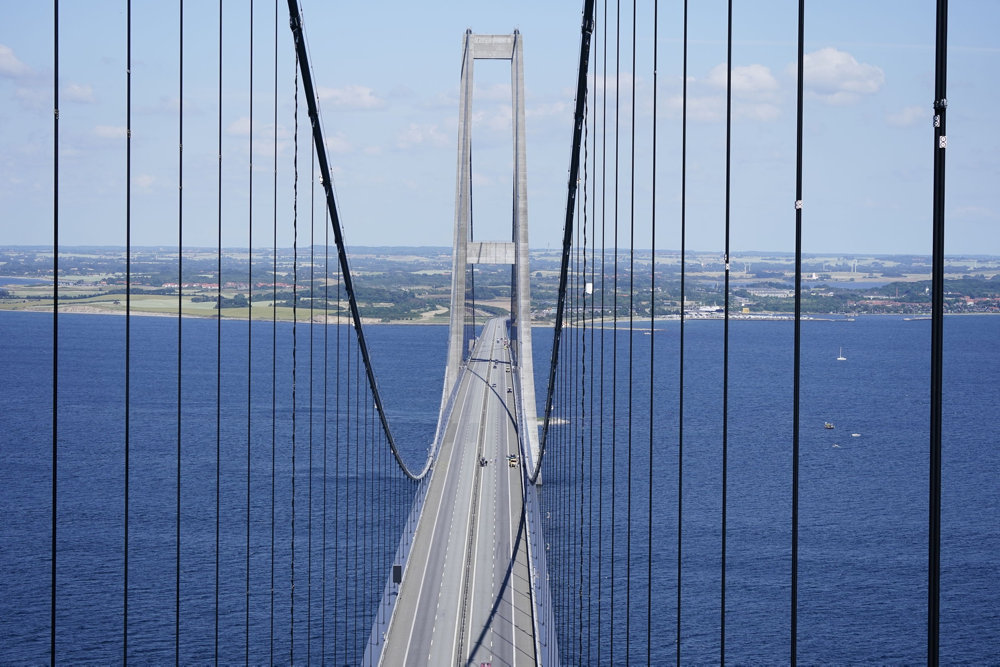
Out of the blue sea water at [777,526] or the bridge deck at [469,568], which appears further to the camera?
the blue sea water at [777,526]

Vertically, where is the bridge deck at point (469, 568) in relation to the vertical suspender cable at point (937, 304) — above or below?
below

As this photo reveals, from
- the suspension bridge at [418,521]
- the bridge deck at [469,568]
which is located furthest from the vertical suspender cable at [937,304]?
the bridge deck at [469,568]

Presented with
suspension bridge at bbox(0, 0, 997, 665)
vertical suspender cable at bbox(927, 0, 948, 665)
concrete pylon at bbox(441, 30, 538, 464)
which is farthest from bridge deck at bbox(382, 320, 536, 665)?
vertical suspender cable at bbox(927, 0, 948, 665)

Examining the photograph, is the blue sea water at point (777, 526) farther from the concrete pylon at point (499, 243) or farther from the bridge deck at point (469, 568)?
the concrete pylon at point (499, 243)

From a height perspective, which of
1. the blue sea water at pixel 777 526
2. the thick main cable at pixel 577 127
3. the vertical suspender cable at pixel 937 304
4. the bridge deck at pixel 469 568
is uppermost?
the thick main cable at pixel 577 127

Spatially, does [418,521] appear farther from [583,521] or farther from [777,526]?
[777,526]

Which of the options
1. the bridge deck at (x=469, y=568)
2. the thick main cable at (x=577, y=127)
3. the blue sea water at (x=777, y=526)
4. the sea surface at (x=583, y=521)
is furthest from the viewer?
the blue sea water at (x=777, y=526)

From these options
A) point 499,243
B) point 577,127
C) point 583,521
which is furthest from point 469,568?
point 499,243

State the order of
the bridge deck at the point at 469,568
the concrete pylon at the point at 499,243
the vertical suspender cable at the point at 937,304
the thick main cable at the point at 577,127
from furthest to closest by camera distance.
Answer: the concrete pylon at the point at 499,243
the bridge deck at the point at 469,568
the thick main cable at the point at 577,127
the vertical suspender cable at the point at 937,304
